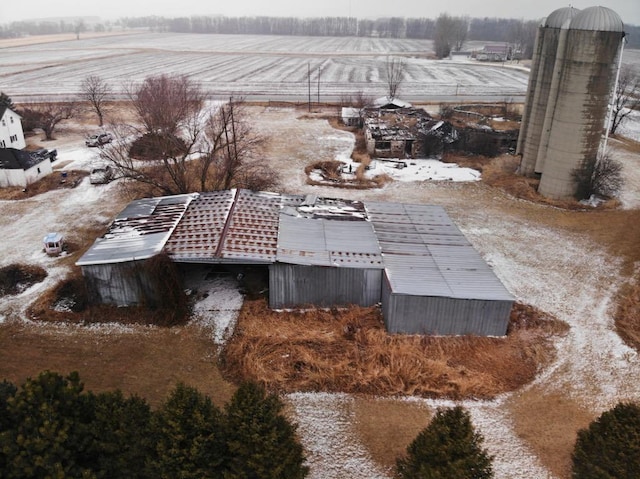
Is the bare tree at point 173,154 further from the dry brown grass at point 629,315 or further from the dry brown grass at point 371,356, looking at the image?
the dry brown grass at point 629,315

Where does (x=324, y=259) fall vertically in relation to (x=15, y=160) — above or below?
below

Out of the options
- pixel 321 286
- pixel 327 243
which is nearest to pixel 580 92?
pixel 327 243

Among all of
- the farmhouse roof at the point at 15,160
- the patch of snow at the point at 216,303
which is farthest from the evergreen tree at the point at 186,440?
the farmhouse roof at the point at 15,160

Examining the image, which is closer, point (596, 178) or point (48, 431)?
point (48, 431)

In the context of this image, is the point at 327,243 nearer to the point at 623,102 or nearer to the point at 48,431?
the point at 48,431

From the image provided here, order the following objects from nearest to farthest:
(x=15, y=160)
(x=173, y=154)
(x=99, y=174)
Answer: (x=173, y=154) < (x=15, y=160) < (x=99, y=174)

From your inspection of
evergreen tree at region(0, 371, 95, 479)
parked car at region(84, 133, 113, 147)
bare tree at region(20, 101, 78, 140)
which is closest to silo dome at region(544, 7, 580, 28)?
parked car at region(84, 133, 113, 147)

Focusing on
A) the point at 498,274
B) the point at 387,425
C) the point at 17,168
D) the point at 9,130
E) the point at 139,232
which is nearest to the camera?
the point at 387,425
